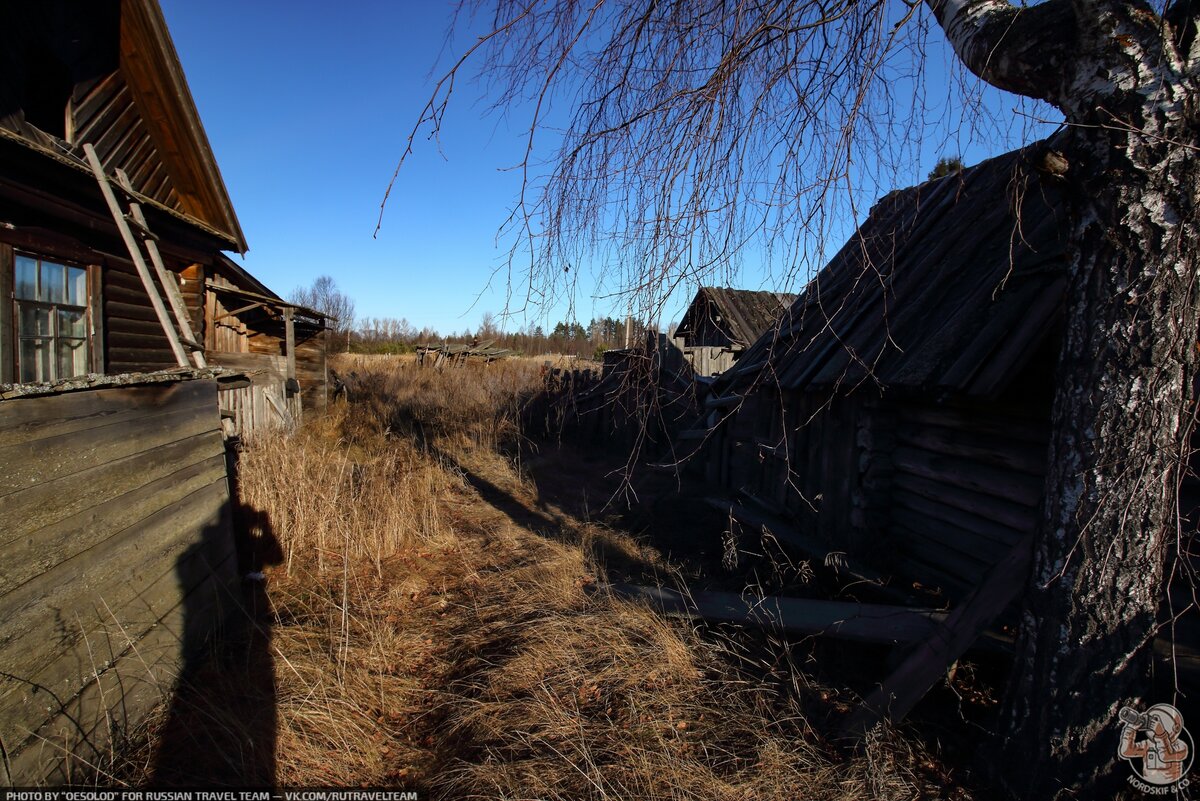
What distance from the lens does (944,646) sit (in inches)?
109

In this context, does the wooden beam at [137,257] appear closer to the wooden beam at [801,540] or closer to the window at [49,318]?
the window at [49,318]

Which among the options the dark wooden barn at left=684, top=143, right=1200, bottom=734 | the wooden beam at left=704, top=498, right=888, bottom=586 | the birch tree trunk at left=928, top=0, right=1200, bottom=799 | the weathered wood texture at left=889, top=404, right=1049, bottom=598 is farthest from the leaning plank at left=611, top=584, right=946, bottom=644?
the birch tree trunk at left=928, top=0, right=1200, bottom=799

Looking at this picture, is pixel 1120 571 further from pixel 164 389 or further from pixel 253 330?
pixel 253 330

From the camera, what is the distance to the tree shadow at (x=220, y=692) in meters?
2.67

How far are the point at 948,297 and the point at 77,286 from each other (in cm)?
822

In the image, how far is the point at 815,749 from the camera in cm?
269

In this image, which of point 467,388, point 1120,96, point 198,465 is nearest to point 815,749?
point 1120,96

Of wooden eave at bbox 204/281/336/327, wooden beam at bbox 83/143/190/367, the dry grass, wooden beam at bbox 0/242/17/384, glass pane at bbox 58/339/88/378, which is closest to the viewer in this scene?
the dry grass

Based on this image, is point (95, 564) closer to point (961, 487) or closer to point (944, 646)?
point (944, 646)

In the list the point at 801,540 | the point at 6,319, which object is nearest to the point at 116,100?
the point at 6,319

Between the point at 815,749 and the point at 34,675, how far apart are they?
3.36 metres

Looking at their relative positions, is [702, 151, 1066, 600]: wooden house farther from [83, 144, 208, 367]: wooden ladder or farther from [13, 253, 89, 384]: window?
[13, 253, 89, 384]: window

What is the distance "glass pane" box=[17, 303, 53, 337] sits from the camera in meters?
5.11

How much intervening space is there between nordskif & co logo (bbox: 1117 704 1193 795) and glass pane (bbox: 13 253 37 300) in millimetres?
7925
